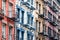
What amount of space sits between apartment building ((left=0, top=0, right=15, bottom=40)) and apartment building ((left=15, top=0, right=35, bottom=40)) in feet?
7.37

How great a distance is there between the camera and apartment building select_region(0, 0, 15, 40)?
4769 centimetres

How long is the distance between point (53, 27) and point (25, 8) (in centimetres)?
2804

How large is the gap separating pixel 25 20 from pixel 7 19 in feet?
31.9

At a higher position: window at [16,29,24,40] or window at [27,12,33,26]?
window at [27,12,33,26]


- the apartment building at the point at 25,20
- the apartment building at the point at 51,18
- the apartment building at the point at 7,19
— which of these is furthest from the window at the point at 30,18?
the apartment building at the point at 51,18

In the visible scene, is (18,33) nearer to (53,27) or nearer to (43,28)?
(43,28)

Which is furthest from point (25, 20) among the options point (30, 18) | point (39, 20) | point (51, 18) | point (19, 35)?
point (51, 18)

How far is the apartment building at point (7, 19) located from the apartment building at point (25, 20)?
7.37ft

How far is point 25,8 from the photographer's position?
6006cm

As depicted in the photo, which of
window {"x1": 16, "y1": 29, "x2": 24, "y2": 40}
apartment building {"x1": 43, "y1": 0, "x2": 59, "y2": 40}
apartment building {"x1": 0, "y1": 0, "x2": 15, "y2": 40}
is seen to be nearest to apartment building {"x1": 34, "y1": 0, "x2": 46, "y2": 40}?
apartment building {"x1": 43, "y1": 0, "x2": 59, "y2": 40}

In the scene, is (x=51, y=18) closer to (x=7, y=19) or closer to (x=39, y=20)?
(x=39, y=20)

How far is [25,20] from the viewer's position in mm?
59656

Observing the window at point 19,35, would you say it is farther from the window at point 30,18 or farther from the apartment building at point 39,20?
the apartment building at point 39,20

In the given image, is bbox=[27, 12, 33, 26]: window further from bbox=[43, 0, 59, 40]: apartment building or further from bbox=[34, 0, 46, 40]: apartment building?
bbox=[43, 0, 59, 40]: apartment building
